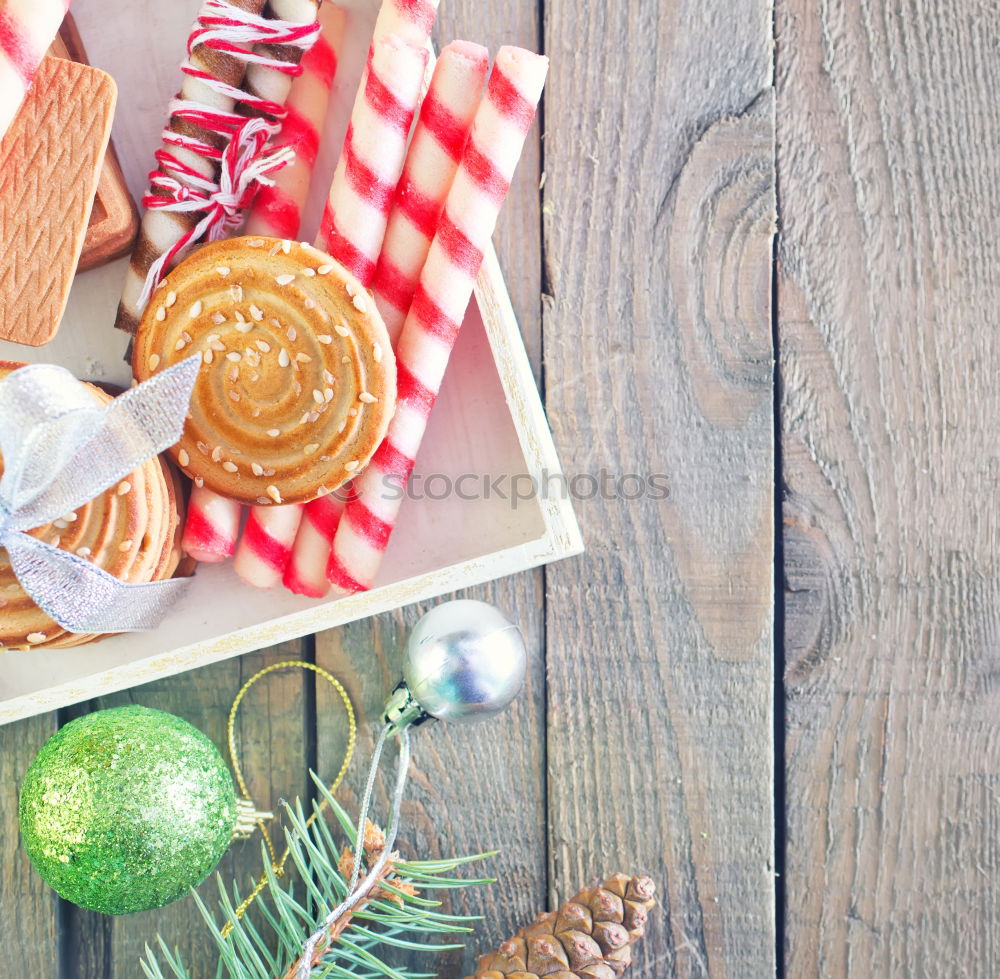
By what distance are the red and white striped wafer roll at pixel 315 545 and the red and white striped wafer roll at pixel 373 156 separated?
23 cm

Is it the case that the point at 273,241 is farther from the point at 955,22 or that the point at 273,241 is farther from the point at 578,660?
the point at 955,22

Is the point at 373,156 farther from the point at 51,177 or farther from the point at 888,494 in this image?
the point at 888,494

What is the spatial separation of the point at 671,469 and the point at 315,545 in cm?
39

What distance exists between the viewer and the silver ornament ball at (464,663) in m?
0.88

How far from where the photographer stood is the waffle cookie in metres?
0.86

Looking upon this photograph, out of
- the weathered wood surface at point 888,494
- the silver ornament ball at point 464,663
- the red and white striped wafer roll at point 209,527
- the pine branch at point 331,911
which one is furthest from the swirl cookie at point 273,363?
the weathered wood surface at point 888,494

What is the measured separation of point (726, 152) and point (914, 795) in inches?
28.5

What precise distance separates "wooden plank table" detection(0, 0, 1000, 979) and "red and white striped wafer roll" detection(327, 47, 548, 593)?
14 centimetres

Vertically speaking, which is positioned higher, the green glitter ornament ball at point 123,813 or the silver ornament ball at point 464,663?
the silver ornament ball at point 464,663

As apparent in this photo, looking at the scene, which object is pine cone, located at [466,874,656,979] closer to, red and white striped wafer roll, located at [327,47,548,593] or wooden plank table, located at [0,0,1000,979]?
wooden plank table, located at [0,0,1000,979]

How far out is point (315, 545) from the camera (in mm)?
958

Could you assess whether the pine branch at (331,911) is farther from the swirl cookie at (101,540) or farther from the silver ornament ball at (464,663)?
the swirl cookie at (101,540)

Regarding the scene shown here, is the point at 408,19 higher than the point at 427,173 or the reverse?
higher

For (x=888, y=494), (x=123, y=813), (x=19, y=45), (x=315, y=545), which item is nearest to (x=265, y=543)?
(x=315, y=545)
